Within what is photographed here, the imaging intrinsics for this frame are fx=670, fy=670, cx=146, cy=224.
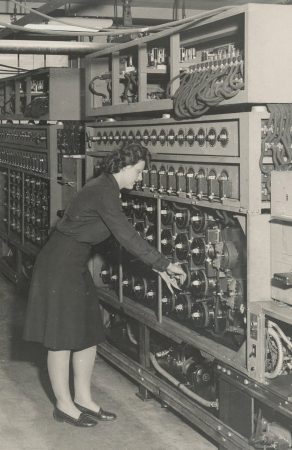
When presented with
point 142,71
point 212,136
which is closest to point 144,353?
point 212,136

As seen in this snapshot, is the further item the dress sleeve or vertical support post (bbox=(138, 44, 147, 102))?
vertical support post (bbox=(138, 44, 147, 102))

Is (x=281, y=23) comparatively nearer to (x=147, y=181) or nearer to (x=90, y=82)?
(x=147, y=181)

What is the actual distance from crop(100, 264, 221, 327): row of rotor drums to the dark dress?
508 mm

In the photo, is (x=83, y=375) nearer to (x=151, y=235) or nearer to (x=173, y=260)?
(x=173, y=260)

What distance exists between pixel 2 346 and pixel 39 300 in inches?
70.6

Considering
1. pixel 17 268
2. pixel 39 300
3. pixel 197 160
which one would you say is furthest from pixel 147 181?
pixel 17 268

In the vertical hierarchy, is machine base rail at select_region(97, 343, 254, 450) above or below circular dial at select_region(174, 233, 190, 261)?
below

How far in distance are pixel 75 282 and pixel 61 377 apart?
22.3 inches

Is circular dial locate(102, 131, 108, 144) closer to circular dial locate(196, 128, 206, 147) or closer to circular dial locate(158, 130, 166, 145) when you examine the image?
circular dial locate(158, 130, 166, 145)

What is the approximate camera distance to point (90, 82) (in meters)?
5.09

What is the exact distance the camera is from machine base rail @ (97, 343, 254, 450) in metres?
3.41

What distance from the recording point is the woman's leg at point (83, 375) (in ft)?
13.2

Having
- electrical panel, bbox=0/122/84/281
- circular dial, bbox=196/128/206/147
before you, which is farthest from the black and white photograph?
electrical panel, bbox=0/122/84/281

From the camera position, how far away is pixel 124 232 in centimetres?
362
